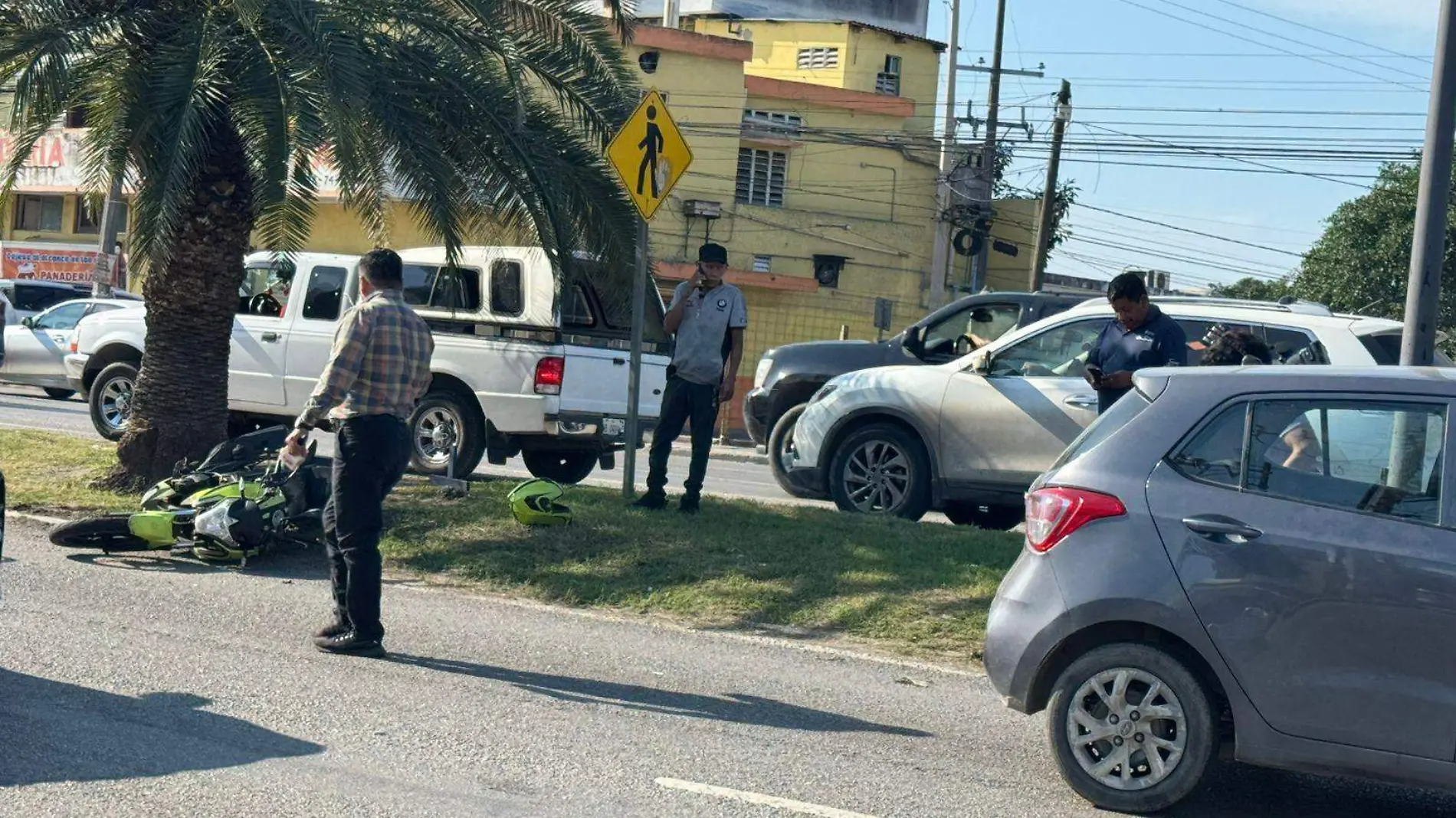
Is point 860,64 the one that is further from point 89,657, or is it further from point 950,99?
point 89,657

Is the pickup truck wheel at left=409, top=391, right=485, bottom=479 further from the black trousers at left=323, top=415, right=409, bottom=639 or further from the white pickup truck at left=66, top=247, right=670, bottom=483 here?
the black trousers at left=323, top=415, right=409, bottom=639

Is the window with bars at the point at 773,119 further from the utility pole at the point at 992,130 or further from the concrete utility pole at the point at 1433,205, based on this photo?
the concrete utility pole at the point at 1433,205

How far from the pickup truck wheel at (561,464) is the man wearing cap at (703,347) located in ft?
12.8

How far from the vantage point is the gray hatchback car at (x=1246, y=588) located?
5254 mm

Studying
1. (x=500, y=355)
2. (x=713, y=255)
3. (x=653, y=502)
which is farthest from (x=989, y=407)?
(x=500, y=355)

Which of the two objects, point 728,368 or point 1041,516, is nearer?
point 1041,516

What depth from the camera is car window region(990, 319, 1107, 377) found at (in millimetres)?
11305

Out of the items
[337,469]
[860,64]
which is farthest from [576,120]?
[860,64]

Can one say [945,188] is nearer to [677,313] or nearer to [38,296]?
[38,296]

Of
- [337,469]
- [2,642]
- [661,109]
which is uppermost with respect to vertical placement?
[661,109]

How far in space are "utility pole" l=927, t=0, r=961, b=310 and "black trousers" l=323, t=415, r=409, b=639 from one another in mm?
30836

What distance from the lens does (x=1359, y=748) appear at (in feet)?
17.4

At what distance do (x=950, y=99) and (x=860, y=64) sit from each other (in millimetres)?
7727

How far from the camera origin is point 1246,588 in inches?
214
